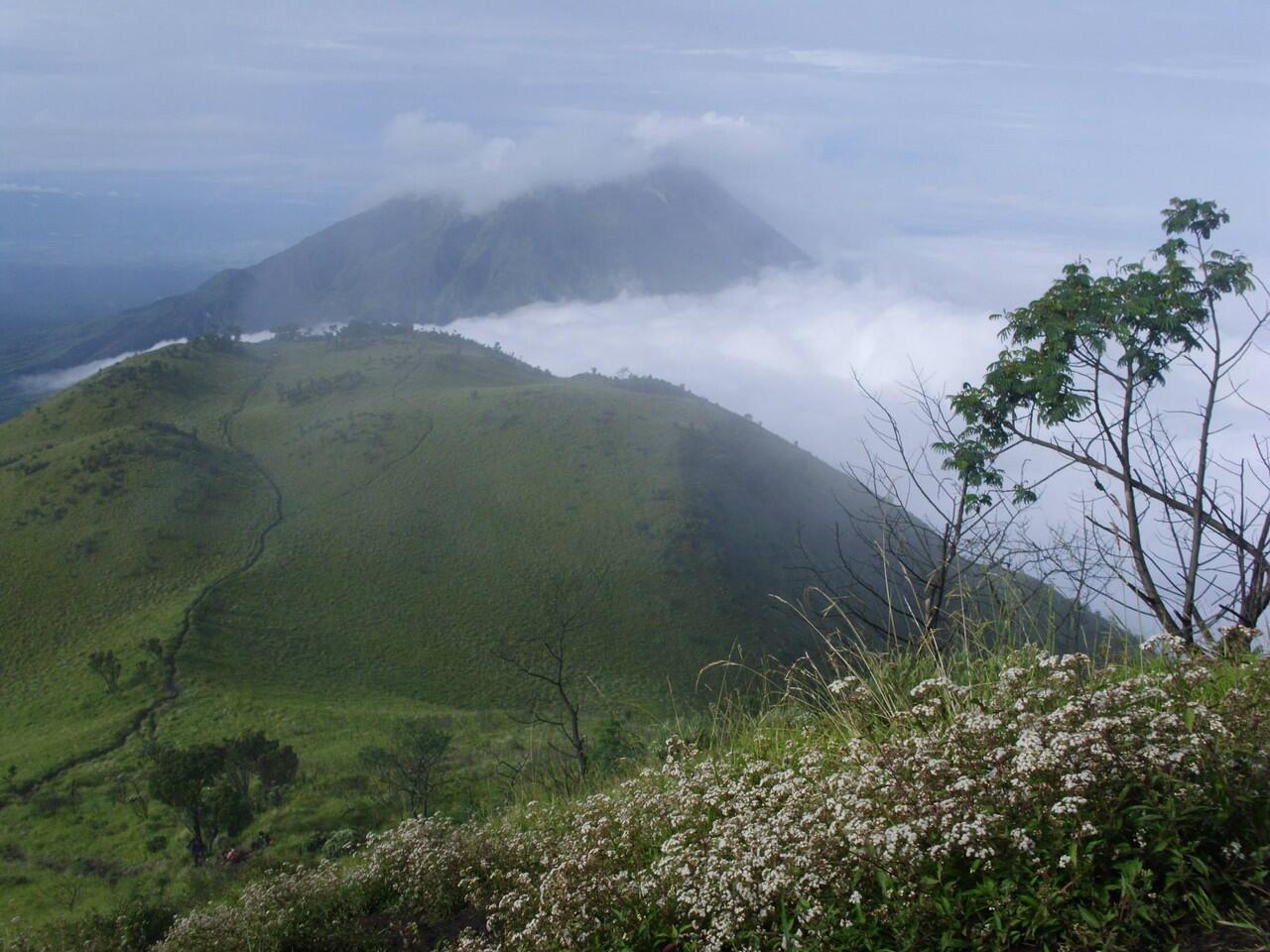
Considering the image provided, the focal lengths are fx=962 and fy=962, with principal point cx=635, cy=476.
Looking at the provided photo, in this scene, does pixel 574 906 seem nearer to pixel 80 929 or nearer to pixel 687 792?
pixel 687 792

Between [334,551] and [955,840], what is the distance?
52.3m

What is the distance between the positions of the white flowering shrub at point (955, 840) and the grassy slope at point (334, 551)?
19759 mm

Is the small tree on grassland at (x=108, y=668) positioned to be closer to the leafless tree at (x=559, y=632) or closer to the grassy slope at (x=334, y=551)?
the grassy slope at (x=334, y=551)

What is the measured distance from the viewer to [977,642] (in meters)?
4.81

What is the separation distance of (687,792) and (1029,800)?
1.53m

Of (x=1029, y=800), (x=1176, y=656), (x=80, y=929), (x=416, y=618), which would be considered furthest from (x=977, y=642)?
(x=416, y=618)

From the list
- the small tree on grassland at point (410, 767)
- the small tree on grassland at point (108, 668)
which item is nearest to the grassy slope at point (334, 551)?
the small tree on grassland at point (108, 668)

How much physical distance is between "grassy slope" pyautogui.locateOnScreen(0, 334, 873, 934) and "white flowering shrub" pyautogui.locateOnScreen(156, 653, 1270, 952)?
64.8 feet

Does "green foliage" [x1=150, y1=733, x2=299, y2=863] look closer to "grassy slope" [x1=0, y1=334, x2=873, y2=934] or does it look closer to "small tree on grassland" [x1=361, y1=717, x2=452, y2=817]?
"grassy slope" [x1=0, y1=334, x2=873, y2=934]

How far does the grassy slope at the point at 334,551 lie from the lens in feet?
116

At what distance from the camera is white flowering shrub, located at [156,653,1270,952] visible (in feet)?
9.26

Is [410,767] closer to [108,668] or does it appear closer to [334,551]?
[108,668]

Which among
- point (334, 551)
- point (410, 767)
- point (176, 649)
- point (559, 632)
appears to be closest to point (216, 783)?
point (410, 767)

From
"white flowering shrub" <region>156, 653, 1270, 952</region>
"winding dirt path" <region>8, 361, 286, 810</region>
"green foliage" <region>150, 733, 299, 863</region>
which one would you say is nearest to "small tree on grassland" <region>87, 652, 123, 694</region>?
"winding dirt path" <region>8, 361, 286, 810</region>
